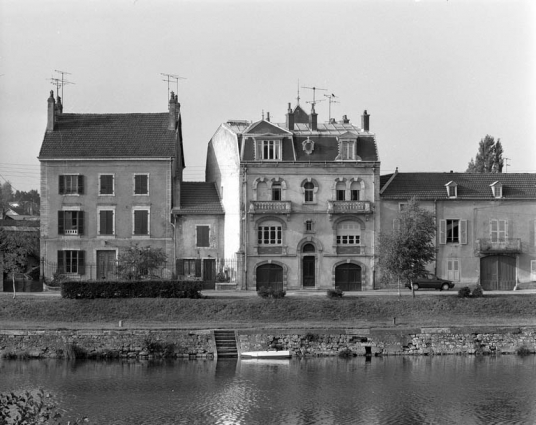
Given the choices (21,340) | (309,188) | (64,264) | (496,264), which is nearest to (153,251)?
(64,264)

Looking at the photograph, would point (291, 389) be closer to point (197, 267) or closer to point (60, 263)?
point (197, 267)

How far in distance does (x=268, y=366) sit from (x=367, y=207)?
67.6 feet

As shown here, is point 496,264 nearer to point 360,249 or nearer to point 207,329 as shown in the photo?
point 360,249

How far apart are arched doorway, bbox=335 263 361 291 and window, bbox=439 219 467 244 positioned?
18.9ft

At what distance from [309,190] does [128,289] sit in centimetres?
1550

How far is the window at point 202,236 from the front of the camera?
206 ft

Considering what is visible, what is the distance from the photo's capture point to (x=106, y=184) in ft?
207

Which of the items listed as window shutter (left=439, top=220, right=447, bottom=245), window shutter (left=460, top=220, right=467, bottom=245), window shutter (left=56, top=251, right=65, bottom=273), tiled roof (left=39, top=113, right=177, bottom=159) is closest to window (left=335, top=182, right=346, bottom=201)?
window shutter (left=439, top=220, right=447, bottom=245)

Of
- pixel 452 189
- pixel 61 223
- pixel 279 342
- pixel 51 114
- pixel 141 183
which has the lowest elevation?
pixel 279 342

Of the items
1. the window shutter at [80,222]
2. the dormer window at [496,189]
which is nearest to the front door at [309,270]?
the dormer window at [496,189]

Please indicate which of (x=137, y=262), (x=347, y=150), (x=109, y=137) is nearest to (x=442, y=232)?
(x=347, y=150)

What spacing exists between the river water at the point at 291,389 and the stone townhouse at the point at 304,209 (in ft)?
54.9

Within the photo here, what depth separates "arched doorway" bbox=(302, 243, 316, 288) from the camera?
203 ft

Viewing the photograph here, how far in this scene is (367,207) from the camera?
61.6 meters
